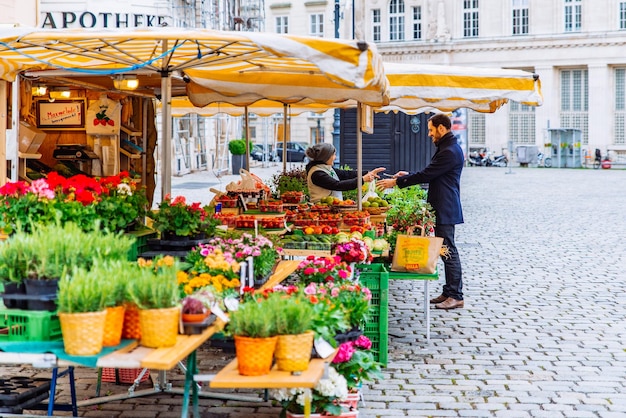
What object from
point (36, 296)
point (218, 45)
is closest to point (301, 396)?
point (36, 296)

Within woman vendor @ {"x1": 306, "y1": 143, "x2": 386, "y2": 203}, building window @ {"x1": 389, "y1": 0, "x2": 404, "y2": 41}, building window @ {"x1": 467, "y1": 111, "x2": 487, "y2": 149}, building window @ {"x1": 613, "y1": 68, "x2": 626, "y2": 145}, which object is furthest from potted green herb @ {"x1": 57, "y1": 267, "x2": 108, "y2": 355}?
building window @ {"x1": 389, "y1": 0, "x2": 404, "y2": 41}

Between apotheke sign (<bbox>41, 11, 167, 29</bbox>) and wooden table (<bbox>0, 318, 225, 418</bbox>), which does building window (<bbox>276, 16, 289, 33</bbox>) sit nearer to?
apotheke sign (<bbox>41, 11, 167, 29</bbox>)

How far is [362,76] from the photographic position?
5.79m

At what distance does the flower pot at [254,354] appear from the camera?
184 inches

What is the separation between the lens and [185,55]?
821 centimetres

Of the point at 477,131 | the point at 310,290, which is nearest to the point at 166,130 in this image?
the point at 310,290

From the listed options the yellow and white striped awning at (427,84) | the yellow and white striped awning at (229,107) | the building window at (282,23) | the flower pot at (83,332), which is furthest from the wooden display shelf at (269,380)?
the building window at (282,23)

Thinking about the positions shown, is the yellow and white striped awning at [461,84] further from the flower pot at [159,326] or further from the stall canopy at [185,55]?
the flower pot at [159,326]

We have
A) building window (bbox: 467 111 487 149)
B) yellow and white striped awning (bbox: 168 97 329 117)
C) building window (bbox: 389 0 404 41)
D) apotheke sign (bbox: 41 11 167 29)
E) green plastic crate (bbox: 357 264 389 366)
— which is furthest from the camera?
building window (bbox: 389 0 404 41)

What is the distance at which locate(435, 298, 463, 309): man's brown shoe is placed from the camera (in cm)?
977

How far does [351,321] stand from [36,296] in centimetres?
189

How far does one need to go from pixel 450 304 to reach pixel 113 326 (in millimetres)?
5708

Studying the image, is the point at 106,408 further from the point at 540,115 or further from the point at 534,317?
the point at 540,115

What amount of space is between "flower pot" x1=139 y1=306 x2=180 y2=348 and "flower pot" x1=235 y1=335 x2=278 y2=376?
1.07 feet
